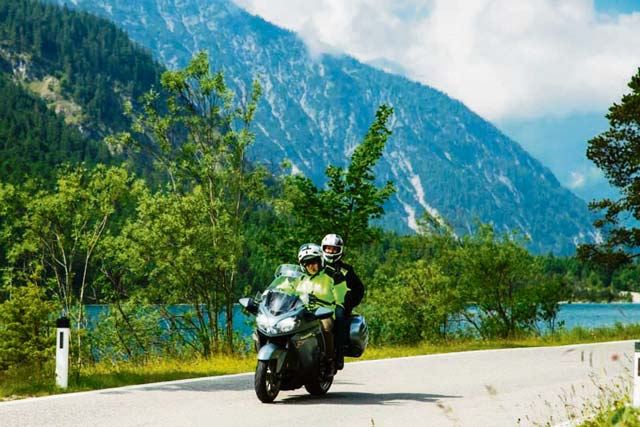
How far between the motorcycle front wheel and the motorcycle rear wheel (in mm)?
736

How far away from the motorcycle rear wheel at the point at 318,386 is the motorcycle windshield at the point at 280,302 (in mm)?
1186

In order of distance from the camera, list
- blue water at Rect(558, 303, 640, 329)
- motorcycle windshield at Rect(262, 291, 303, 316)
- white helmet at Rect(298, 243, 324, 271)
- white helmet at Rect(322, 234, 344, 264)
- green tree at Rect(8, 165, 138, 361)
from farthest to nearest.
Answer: blue water at Rect(558, 303, 640, 329)
green tree at Rect(8, 165, 138, 361)
white helmet at Rect(322, 234, 344, 264)
white helmet at Rect(298, 243, 324, 271)
motorcycle windshield at Rect(262, 291, 303, 316)

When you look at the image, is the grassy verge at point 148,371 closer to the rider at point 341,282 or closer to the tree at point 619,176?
the rider at point 341,282

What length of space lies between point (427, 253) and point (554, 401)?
119ft

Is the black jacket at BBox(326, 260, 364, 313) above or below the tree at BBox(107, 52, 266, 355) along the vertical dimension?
below

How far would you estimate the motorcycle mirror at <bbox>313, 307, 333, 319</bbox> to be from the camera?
945 cm

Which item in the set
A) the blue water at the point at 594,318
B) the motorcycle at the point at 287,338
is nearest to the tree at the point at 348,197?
the blue water at the point at 594,318

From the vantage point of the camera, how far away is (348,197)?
22.1 metres

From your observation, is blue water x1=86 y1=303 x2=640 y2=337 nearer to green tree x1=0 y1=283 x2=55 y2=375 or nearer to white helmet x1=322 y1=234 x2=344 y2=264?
white helmet x1=322 y1=234 x2=344 y2=264

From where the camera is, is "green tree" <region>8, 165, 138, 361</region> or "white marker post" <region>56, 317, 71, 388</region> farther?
"green tree" <region>8, 165, 138, 361</region>

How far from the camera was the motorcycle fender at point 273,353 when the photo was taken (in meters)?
8.89

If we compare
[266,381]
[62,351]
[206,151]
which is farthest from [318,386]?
[206,151]

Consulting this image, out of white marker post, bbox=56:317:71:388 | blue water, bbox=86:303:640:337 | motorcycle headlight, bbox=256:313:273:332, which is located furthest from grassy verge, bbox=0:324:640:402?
blue water, bbox=86:303:640:337

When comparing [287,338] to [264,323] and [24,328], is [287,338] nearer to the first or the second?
[264,323]
